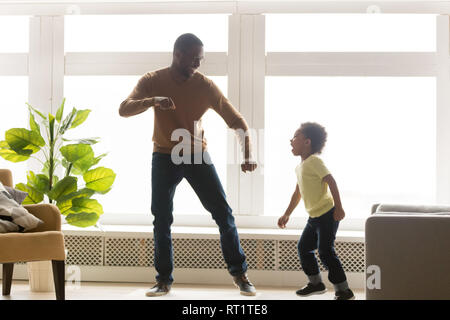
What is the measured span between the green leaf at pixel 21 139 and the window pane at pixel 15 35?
113 centimetres

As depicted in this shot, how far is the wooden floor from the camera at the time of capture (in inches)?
126

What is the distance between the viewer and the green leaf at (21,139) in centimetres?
335

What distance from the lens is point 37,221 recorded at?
9.66 ft

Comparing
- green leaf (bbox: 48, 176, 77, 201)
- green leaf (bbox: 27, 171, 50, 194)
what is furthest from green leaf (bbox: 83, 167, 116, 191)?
green leaf (bbox: 27, 171, 50, 194)

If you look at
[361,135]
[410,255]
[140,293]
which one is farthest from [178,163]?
[361,135]

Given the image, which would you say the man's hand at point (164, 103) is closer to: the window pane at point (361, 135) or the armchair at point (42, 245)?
the armchair at point (42, 245)

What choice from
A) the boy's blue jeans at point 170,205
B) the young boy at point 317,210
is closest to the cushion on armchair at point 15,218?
the boy's blue jeans at point 170,205

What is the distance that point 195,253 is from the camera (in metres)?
3.79

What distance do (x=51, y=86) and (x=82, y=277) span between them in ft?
4.90

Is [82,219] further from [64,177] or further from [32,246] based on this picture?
[32,246]

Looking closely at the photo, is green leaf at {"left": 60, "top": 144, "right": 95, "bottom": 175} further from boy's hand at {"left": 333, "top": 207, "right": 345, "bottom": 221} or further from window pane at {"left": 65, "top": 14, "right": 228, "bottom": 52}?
boy's hand at {"left": 333, "top": 207, "right": 345, "bottom": 221}

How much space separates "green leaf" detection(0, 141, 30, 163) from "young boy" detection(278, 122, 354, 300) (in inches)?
68.8

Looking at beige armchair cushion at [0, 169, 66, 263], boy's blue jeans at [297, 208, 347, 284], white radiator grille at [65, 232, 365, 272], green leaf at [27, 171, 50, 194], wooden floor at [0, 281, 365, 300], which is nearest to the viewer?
beige armchair cushion at [0, 169, 66, 263]
